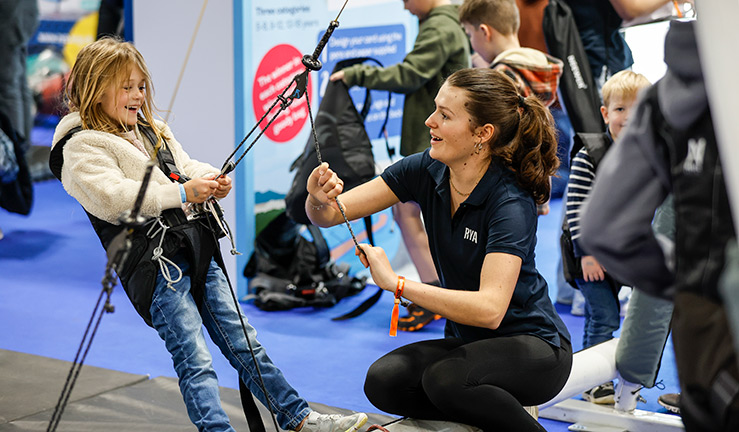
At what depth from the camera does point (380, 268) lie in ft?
7.36

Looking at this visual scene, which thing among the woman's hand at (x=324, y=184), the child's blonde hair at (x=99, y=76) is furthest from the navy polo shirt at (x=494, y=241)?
the child's blonde hair at (x=99, y=76)

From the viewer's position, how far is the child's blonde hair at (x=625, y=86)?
315cm

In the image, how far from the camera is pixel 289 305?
179 inches

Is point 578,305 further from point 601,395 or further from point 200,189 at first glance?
point 200,189

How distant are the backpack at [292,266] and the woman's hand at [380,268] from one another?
2.39 m

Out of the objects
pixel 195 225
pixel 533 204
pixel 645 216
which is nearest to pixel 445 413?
pixel 533 204

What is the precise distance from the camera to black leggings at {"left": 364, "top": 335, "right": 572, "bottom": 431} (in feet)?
7.39

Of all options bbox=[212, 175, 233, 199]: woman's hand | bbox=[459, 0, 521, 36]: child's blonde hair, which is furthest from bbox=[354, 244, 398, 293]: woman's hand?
bbox=[459, 0, 521, 36]: child's blonde hair

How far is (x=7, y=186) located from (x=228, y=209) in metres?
2.28

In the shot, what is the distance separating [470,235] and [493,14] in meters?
2.09

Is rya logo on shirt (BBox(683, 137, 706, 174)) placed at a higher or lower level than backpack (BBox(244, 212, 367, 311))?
higher

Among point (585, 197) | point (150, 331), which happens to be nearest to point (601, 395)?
point (585, 197)

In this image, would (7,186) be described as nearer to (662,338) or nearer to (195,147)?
(195,147)

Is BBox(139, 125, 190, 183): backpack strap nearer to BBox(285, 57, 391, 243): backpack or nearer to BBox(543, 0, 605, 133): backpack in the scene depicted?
BBox(285, 57, 391, 243): backpack
